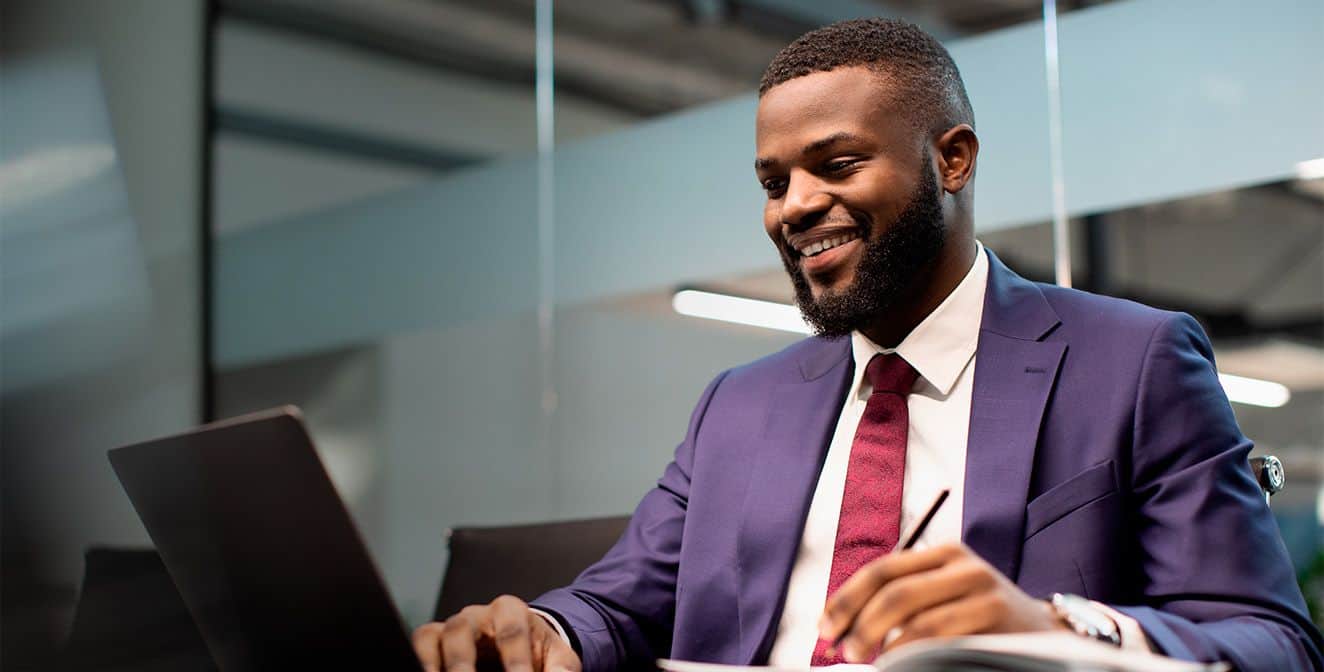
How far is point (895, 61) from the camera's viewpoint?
158 centimetres

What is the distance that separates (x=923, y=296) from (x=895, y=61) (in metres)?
0.26

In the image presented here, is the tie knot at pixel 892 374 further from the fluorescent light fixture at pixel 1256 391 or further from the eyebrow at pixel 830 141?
the fluorescent light fixture at pixel 1256 391

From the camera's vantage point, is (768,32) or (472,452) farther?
(472,452)

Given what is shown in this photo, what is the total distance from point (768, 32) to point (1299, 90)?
1.20 meters

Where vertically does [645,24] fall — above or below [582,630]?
above

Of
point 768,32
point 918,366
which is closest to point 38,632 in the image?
point 768,32

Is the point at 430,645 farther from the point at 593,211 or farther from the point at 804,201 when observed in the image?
the point at 593,211

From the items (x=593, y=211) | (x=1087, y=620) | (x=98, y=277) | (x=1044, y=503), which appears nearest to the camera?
(x=1087, y=620)

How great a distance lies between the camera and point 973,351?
5.11ft

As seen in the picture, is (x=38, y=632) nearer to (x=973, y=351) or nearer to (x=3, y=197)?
(x=3, y=197)

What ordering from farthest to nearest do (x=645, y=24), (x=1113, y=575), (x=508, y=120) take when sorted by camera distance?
(x=508, y=120) → (x=645, y=24) → (x=1113, y=575)

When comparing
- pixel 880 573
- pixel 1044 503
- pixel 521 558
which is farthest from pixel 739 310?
pixel 880 573

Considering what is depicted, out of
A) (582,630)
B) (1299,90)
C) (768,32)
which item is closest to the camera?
(582,630)

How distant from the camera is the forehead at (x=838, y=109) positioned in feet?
5.05
